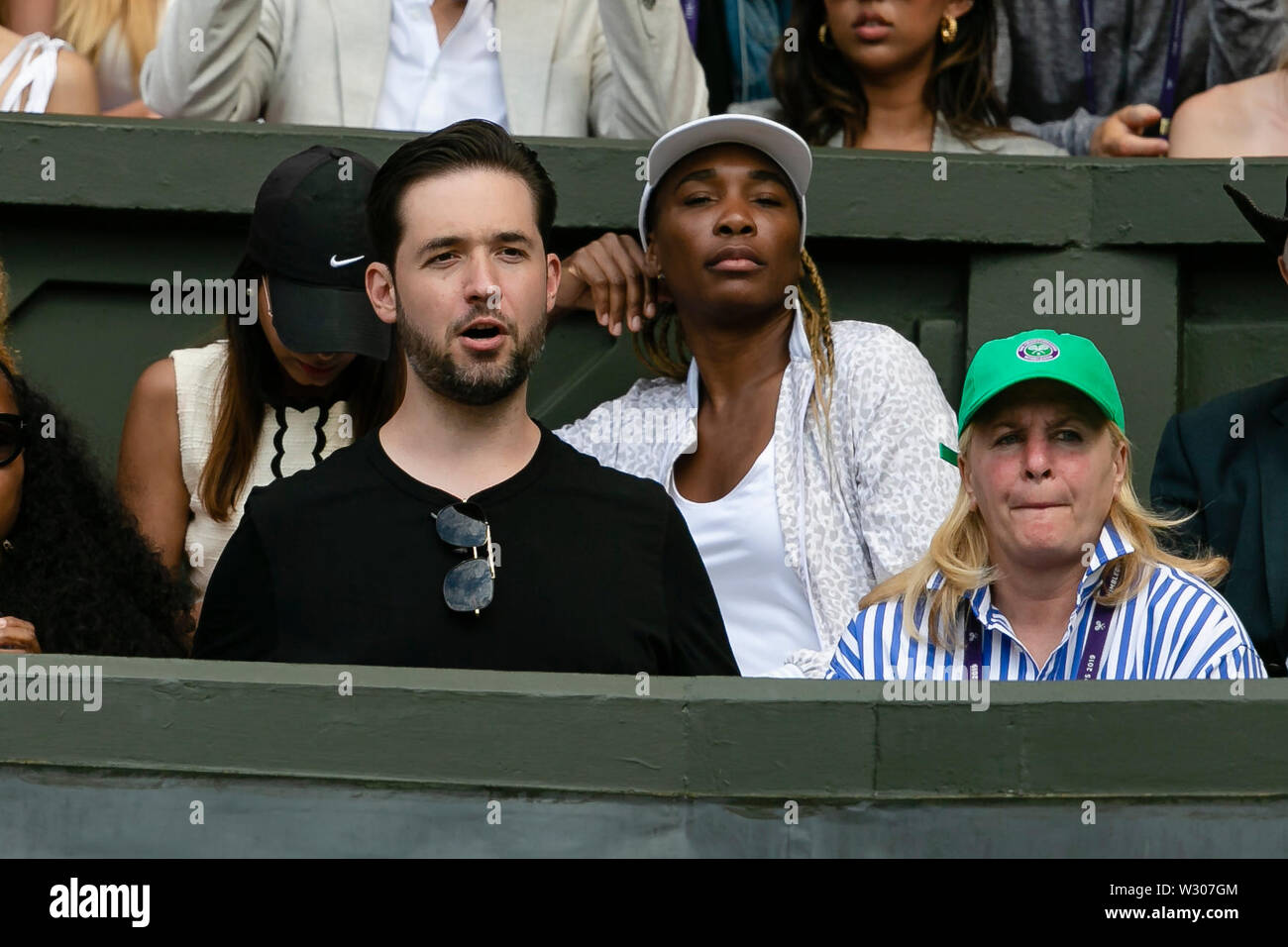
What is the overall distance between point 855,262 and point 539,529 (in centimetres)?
204

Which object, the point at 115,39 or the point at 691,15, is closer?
the point at 115,39

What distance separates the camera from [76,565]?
179 inches

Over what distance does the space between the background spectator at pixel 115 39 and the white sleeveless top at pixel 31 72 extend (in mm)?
106

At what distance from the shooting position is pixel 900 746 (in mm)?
3982

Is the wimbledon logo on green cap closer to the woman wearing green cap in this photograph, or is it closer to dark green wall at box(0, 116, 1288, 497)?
the woman wearing green cap

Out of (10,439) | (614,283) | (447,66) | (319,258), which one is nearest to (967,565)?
(614,283)

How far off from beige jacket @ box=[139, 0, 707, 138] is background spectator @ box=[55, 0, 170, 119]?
24 cm

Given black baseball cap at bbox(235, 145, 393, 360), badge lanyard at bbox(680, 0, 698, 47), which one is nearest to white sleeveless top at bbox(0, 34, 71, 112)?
black baseball cap at bbox(235, 145, 393, 360)

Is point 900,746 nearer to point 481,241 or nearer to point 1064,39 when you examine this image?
point 481,241

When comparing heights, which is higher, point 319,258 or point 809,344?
point 319,258

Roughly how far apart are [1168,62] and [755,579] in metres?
2.31

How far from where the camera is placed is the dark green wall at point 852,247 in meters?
5.59

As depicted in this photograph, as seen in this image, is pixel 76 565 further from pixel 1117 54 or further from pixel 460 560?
pixel 1117 54

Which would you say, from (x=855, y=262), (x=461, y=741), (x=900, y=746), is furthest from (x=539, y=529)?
(x=855, y=262)
